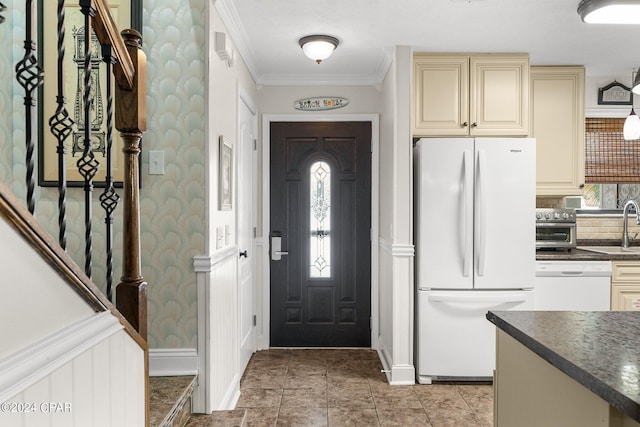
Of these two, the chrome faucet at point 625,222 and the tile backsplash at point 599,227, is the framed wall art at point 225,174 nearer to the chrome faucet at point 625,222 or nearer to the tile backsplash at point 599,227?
the tile backsplash at point 599,227

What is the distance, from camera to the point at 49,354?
94 cm

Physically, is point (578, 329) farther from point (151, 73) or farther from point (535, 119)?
point (535, 119)

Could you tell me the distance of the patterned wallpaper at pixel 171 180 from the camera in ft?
8.05

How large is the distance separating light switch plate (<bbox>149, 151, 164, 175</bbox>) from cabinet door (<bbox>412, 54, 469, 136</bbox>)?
1.94m

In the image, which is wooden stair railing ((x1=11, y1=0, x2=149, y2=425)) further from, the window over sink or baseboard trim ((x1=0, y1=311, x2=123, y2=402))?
the window over sink

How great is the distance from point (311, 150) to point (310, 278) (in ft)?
3.85

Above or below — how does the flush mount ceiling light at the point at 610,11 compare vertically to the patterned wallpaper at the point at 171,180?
above

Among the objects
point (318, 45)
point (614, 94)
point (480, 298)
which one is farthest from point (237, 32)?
point (614, 94)

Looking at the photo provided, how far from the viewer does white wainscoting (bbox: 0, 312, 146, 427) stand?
843 millimetres

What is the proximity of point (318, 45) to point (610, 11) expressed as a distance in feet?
5.67

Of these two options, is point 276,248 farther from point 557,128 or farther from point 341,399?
point 557,128

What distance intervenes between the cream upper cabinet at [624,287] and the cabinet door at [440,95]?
5.11 ft

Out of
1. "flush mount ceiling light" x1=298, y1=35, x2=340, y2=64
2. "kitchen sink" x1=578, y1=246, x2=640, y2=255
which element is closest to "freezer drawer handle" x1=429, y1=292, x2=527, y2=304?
"kitchen sink" x1=578, y1=246, x2=640, y2=255

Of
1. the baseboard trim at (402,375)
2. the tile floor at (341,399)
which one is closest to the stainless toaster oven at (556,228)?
the tile floor at (341,399)
